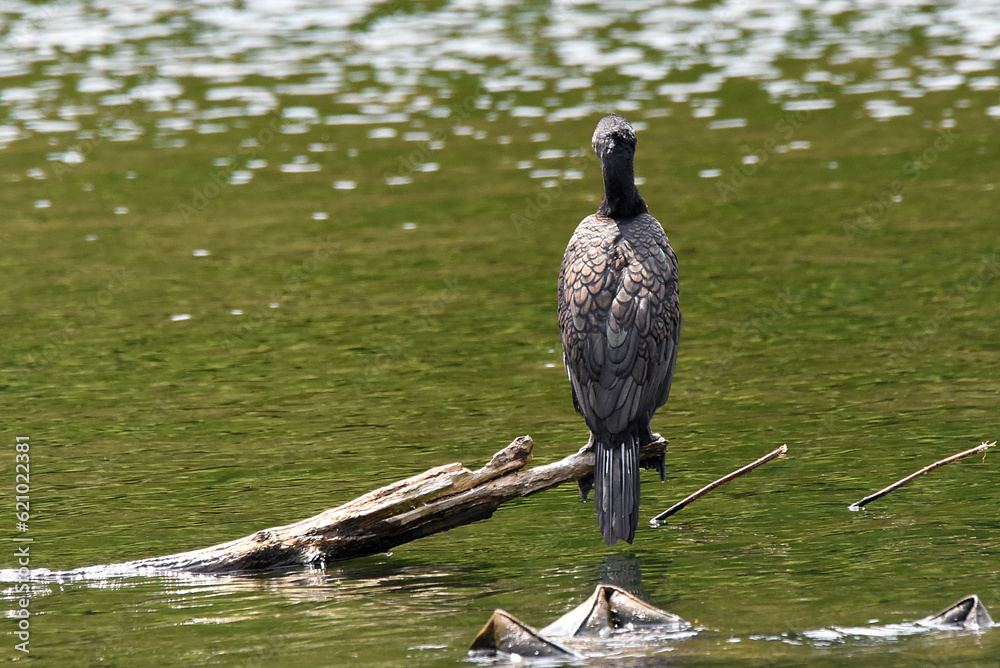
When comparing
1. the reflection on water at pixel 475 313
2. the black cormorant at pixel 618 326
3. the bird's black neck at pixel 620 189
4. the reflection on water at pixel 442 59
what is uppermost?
the bird's black neck at pixel 620 189

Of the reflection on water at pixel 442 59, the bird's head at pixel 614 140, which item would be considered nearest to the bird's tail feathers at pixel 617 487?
the bird's head at pixel 614 140

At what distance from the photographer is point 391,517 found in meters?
8.66

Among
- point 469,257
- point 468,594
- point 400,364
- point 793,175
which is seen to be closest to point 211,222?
point 469,257

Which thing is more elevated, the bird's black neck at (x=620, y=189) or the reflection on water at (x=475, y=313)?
the bird's black neck at (x=620, y=189)

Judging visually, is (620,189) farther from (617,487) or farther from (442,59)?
(442,59)

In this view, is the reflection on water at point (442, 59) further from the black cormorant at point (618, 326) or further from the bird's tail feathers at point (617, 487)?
the bird's tail feathers at point (617, 487)

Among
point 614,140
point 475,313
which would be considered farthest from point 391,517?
point 475,313

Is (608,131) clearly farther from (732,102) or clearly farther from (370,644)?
(732,102)

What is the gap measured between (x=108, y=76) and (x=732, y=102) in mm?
13068

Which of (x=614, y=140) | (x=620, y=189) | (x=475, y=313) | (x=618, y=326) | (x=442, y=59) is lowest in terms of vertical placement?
(x=442, y=59)

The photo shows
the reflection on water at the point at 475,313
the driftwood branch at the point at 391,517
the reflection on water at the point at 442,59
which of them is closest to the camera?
the reflection on water at the point at 475,313

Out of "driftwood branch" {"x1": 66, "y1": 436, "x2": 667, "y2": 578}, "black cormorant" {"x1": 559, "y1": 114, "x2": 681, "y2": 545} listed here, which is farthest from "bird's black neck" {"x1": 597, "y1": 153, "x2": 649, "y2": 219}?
"driftwood branch" {"x1": 66, "y1": 436, "x2": 667, "y2": 578}

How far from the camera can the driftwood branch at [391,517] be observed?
855 centimetres

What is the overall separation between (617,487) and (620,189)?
1.95 metres
